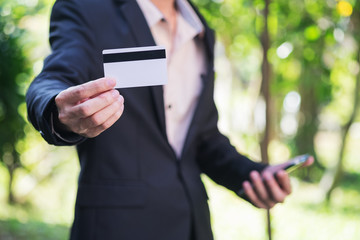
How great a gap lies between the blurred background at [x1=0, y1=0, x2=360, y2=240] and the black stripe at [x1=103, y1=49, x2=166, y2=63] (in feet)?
5.61

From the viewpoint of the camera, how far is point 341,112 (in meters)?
10.1

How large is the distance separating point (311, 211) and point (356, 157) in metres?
6.94

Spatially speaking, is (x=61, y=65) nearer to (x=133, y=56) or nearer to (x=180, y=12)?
(x=133, y=56)

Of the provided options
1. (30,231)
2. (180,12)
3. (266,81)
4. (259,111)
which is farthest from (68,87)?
(259,111)

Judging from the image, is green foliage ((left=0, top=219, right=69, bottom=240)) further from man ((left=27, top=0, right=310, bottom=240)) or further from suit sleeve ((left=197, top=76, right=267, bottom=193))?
man ((left=27, top=0, right=310, bottom=240))

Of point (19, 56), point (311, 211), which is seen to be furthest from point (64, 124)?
point (311, 211)

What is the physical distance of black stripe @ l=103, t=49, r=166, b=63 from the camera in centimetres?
100

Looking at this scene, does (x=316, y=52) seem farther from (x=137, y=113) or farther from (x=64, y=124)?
(x=64, y=124)

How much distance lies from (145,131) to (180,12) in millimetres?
555

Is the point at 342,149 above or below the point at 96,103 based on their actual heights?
below

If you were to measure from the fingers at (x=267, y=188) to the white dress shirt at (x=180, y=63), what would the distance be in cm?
29

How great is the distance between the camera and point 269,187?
1.59 metres

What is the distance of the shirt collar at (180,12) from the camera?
5.13 ft

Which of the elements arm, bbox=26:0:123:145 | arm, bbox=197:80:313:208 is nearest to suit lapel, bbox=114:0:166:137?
arm, bbox=26:0:123:145
